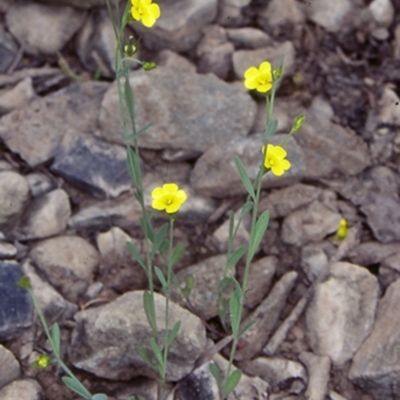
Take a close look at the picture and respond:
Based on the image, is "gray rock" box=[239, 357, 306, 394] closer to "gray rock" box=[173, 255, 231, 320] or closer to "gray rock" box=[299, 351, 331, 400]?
"gray rock" box=[299, 351, 331, 400]

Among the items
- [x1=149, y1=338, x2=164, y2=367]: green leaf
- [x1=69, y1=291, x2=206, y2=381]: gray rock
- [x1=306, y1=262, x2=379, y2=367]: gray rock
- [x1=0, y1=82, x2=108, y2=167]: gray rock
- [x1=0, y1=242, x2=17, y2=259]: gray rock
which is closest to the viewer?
[x1=149, y1=338, x2=164, y2=367]: green leaf

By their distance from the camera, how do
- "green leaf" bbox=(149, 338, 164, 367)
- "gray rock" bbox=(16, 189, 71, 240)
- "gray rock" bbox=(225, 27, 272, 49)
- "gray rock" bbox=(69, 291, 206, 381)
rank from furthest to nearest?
"gray rock" bbox=(225, 27, 272, 49), "gray rock" bbox=(16, 189, 71, 240), "gray rock" bbox=(69, 291, 206, 381), "green leaf" bbox=(149, 338, 164, 367)

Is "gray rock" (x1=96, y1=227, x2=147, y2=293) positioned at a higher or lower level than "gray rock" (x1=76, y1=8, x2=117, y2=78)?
lower

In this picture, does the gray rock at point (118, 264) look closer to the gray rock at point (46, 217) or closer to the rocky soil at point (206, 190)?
the rocky soil at point (206, 190)

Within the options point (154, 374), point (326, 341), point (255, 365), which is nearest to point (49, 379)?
point (154, 374)

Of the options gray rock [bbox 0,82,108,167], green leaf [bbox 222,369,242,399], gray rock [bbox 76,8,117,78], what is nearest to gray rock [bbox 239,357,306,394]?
green leaf [bbox 222,369,242,399]
